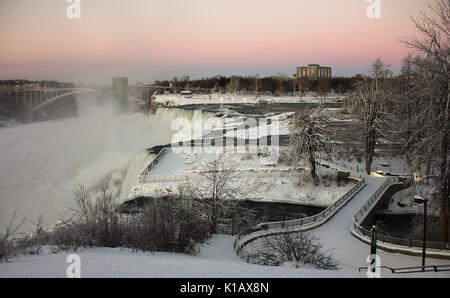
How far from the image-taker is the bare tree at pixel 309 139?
25.7 meters

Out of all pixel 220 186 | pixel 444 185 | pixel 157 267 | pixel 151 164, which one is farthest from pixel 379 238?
pixel 151 164

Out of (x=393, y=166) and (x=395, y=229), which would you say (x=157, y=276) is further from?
(x=393, y=166)

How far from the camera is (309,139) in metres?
25.6

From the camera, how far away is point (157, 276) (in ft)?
25.9

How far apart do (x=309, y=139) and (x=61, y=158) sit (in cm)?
3354

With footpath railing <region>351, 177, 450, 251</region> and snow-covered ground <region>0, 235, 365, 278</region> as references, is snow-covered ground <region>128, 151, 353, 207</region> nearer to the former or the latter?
footpath railing <region>351, 177, 450, 251</region>

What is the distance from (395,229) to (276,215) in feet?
23.0

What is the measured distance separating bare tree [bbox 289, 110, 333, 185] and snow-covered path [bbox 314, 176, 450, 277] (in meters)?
6.58

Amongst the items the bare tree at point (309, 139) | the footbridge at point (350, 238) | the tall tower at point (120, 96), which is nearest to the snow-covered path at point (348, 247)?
the footbridge at point (350, 238)

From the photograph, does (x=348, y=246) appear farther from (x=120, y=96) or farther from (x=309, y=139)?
(x=120, y=96)

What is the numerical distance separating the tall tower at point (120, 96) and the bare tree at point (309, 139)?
6386 cm

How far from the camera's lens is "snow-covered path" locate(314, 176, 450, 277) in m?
13.1
